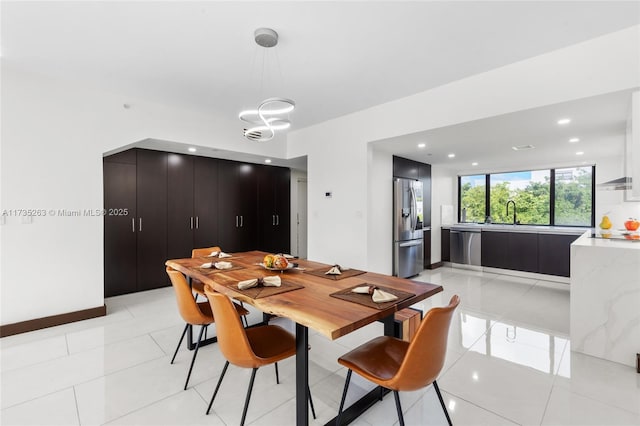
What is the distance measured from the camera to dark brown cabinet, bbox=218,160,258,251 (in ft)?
18.0

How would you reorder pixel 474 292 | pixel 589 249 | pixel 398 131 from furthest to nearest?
1. pixel 474 292
2. pixel 398 131
3. pixel 589 249

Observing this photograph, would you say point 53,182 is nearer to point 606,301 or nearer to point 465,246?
point 606,301

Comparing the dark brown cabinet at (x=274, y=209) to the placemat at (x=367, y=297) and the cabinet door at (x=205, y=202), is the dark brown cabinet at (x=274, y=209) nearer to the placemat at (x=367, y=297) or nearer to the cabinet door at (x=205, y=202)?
the cabinet door at (x=205, y=202)

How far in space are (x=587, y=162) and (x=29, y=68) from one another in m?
7.95

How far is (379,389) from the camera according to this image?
78.4 inches

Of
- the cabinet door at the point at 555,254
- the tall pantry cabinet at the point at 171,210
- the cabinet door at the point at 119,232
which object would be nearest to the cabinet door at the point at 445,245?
the cabinet door at the point at 555,254

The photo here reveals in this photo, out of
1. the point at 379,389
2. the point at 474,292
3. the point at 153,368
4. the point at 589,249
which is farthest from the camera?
the point at 474,292

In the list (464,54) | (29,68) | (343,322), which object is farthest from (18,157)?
(464,54)

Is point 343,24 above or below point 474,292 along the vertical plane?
above

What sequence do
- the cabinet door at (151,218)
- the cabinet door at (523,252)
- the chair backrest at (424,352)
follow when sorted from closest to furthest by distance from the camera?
1. the chair backrest at (424,352)
2. the cabinet door at (151,218)
3. the cabinet door at (523,252)

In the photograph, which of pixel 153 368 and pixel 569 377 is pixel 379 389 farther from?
pixel 153 368

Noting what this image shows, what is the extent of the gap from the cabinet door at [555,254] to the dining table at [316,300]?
4282 millimetres

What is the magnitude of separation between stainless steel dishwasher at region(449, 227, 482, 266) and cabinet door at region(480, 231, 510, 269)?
0.29 feet

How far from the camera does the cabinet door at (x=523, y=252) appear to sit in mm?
5145
